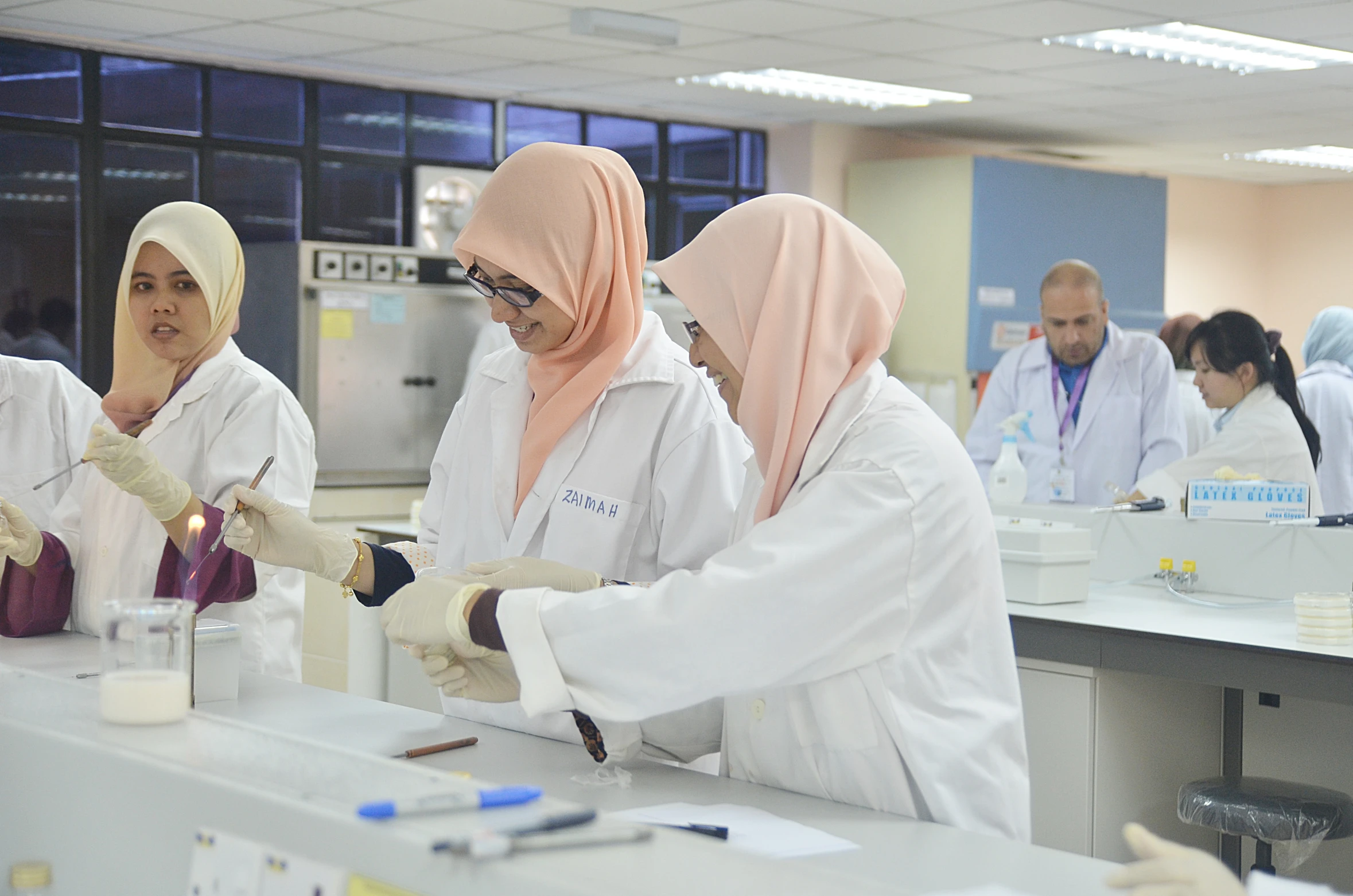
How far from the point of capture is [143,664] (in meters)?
1.50

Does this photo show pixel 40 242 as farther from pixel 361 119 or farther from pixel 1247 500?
pixel 1247 500

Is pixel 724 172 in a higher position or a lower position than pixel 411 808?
higher

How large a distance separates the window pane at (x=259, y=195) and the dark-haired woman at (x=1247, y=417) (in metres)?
4.23

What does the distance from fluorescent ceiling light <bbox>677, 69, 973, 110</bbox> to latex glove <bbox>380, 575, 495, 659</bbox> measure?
511 cm

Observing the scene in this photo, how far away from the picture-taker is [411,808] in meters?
→ 1.16

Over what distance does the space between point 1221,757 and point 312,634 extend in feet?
10.6

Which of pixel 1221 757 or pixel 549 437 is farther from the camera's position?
pixel 1221 757

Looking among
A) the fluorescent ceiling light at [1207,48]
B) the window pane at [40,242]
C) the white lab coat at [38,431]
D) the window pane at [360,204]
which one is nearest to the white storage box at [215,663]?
the white lab coat at [38,431]

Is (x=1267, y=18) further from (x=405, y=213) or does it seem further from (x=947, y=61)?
(x=405, y=213)

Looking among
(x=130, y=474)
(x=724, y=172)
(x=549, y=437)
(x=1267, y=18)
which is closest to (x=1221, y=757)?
(x=549, y=437)

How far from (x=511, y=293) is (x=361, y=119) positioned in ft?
17.0

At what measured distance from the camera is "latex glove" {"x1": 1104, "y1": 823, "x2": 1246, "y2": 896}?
1072mm

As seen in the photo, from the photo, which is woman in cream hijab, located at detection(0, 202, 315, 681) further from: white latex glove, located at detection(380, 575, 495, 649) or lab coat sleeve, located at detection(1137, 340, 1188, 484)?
lab coat sleeve, located at detection(1137, 340, 1188, 484)

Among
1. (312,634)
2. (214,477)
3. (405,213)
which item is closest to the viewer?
(214,477)
